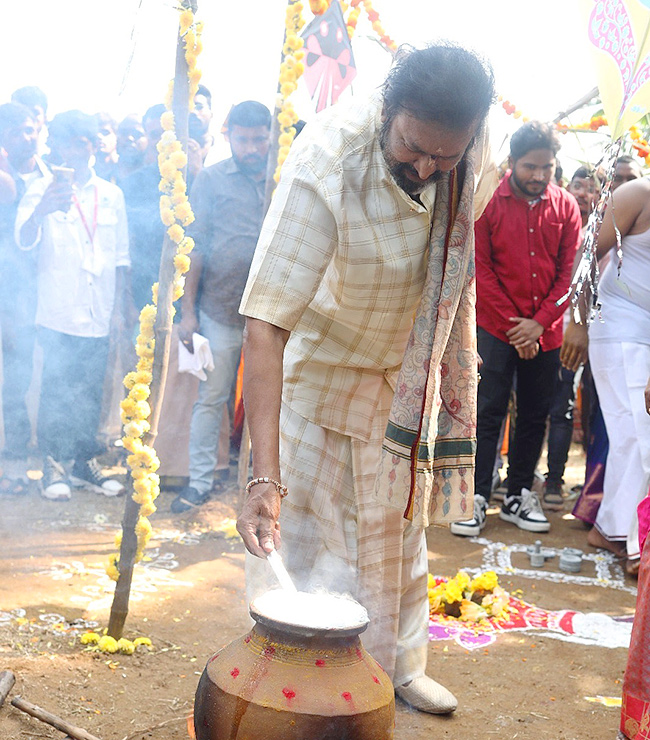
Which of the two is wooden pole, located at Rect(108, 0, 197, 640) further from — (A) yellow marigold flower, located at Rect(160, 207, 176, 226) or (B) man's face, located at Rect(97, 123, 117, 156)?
(B) man's face, located at Rect(97, 123, 117, 156)

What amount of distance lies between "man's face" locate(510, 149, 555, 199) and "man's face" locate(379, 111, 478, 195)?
3.52 m

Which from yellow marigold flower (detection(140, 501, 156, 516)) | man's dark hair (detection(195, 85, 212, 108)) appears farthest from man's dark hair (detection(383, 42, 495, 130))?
man's dark hair (detection(195, 85, 212, 108))

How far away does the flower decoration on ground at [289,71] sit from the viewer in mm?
5082

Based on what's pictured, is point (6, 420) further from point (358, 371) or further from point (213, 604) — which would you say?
point (358, 371)

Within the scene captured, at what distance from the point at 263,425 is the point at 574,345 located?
11.9ft

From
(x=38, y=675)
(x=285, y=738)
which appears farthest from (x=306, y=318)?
(x=38, y=675)

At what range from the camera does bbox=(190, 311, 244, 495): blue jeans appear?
633 centimetres

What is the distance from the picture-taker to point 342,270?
281cm

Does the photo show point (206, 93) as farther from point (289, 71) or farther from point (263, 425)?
point (263, 425)

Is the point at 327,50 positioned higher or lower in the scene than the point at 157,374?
higher

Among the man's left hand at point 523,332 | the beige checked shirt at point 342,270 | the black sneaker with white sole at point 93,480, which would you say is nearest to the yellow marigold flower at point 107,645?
the beige checked shirt at point 342,270

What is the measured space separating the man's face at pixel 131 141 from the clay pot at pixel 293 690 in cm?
562

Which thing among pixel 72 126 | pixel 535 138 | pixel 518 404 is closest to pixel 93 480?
pixel 72 126

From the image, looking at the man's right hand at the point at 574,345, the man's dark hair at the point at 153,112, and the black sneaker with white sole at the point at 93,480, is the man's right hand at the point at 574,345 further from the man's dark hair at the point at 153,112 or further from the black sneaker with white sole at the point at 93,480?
the man's dark hair at the point at 153,112
